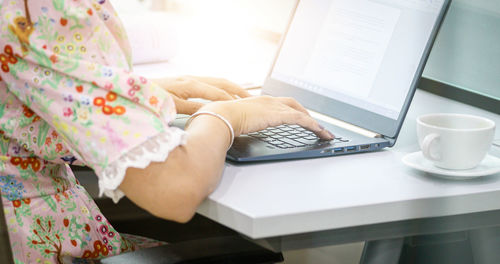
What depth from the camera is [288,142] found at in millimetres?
989

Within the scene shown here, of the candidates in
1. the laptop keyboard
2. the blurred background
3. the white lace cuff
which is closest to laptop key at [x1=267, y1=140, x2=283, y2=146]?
the laptop keyboard

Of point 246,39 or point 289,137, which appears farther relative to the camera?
point 246,39

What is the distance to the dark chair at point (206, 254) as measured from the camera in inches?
31.3

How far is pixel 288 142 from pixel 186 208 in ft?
0.92

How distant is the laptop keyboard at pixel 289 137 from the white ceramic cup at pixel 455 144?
17 centimetres

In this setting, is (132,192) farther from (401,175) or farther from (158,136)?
(401,175)

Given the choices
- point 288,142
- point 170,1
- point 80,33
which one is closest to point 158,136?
point 80,33

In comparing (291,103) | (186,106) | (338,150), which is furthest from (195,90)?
(338,150)

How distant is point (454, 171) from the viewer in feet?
2.81

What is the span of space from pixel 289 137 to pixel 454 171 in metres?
0.27

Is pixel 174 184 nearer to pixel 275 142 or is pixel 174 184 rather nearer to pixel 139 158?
pixel 139 158

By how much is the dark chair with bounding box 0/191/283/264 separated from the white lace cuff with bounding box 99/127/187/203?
99 millimetres

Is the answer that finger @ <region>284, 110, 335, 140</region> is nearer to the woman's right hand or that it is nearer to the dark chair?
the woman's right hand

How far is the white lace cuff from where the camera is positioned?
734 mm
